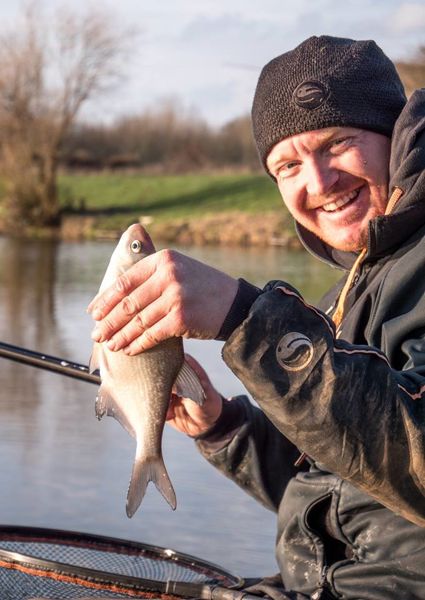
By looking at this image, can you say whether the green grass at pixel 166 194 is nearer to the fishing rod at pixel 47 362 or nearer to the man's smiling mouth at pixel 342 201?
the fishing rod at pixel 47 362

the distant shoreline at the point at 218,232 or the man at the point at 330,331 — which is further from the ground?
the man at the point at 330,331

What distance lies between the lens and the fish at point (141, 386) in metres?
2.37

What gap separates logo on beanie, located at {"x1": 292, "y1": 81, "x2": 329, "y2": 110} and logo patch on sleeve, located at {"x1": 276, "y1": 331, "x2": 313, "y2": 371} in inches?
40.7

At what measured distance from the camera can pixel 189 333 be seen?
214 cm

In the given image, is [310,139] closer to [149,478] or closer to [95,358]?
[95,358]

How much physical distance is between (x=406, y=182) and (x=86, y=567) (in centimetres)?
119

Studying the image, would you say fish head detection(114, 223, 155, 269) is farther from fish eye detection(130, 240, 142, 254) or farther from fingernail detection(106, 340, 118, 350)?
fingernail detection(106, 340, 118, 350)

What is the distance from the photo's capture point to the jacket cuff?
213 centimetres

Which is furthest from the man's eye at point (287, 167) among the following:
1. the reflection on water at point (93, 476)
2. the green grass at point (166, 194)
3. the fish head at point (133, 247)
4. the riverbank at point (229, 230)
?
the green grass at point (166, 194)

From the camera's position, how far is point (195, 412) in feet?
10.4

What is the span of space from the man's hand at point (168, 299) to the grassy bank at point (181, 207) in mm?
25623

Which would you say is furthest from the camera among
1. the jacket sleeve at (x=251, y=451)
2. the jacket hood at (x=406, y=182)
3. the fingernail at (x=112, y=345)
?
the jacket sleeve at (x=251, y=451)

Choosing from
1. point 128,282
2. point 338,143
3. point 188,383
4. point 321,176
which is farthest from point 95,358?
point 338,143

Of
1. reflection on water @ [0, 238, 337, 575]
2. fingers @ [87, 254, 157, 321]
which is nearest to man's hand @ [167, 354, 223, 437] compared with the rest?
fingers @ [87, 254, 157, 321]
